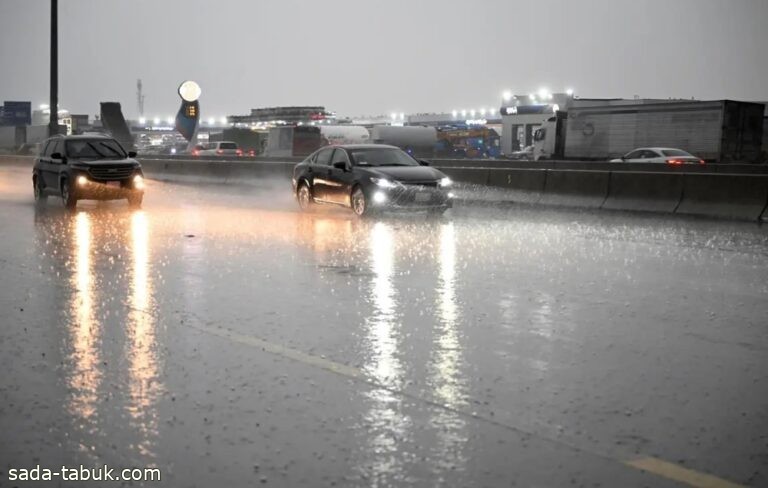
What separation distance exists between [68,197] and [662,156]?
2401 centimetres

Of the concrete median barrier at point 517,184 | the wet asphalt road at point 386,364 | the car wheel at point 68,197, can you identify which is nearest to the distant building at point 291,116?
the concrete median barrier at point 517,184

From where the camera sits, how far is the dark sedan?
19359 mm

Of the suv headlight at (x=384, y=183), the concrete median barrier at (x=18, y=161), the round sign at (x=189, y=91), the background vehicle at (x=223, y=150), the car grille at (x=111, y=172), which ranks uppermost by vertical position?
the round sign at (x=189, y=91)

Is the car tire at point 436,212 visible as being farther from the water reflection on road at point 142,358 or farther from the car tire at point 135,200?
the water reflection on road at point 142,358

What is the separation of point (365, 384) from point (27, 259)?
7.65m

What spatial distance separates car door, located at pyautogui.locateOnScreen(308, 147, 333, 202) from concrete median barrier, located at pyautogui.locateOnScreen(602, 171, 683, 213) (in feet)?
20.6

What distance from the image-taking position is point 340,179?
68.2 feet

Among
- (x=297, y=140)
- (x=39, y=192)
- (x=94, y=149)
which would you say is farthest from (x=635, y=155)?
(x=297, y=140)

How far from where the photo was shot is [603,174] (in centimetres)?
2278

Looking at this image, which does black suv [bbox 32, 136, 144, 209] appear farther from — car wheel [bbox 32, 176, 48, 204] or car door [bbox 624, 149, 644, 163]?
car door [bbox 624, 149, 644, 163]

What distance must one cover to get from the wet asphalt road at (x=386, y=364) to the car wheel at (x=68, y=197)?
7761mm

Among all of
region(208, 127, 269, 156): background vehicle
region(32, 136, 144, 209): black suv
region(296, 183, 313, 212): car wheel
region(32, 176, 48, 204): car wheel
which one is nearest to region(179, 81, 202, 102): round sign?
region(32, 176, 48, 204): car wheel

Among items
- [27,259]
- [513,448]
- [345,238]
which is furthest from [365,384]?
→ [345,238]

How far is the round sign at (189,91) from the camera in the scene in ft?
171
